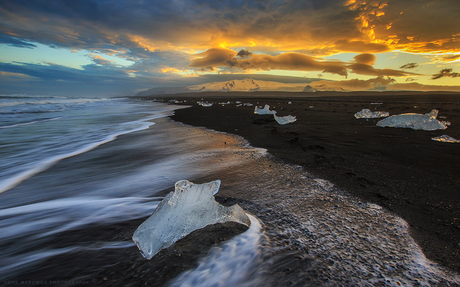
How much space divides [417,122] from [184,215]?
10.1 meters

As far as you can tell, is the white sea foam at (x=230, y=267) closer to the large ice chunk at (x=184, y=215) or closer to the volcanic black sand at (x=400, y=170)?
the large ice chunk at (x=184, y=215)

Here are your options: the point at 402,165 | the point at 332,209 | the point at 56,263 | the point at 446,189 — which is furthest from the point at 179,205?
the point at 402,165

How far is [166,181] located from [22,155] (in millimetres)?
6763

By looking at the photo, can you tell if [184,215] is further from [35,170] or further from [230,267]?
[35,170]

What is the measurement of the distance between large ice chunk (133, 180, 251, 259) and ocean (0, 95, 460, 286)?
9.4 inches

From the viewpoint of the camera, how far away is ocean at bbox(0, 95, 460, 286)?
1.84 m

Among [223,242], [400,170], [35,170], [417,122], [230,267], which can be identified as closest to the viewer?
[230,267]

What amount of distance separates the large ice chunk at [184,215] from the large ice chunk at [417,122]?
9.27 metres

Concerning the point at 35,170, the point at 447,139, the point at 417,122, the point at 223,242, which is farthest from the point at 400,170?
the point at 35,170

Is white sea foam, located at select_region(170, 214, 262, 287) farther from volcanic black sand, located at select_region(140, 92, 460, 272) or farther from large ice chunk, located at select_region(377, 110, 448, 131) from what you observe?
large ice chunk, located at select_region(377, 110, 448, 131)

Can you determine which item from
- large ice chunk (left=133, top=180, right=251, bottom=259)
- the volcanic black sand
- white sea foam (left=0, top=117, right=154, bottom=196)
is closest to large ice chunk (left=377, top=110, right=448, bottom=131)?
the volcanic black sand

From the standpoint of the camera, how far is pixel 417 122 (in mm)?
8047

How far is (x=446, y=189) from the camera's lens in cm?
329

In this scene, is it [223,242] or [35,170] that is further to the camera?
[35,170]
